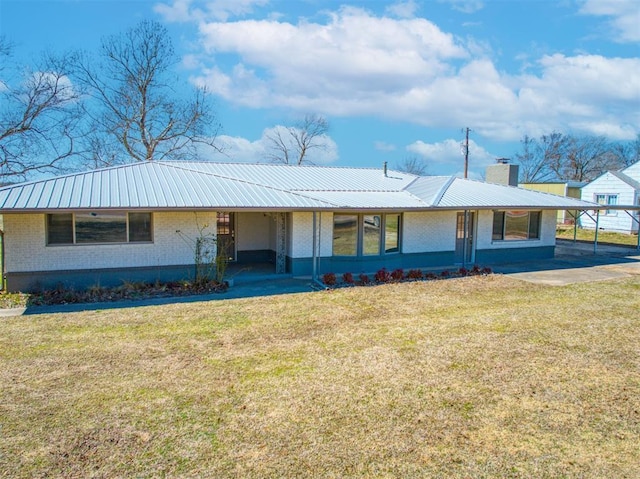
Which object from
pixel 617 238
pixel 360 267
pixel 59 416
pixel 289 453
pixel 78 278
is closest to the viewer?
pixel 289 453

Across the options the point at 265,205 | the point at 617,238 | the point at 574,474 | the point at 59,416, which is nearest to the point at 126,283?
the point at 265,205

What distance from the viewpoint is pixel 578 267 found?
1634 centimetres

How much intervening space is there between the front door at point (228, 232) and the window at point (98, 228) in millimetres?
3612

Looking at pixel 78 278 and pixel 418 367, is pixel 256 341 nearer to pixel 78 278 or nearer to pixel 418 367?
pixel 418 367

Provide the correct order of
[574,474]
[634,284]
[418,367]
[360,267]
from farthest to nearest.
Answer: [360,267] < [634,284] < [418,367] < [574,474]

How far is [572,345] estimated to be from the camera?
758 centimetres

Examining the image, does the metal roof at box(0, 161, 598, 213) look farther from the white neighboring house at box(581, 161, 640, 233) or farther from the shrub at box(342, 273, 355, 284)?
the white neighboring house at box(581, 161, 640, 233)

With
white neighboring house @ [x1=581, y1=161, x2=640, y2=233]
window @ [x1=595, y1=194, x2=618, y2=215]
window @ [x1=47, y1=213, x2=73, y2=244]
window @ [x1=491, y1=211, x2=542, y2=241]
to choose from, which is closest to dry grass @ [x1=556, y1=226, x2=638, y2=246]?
white neighboring house @ [x1=581, y1=161, x2=640, y2=233]

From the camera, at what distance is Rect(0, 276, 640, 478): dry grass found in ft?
14.0

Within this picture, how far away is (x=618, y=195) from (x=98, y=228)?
31.8 m

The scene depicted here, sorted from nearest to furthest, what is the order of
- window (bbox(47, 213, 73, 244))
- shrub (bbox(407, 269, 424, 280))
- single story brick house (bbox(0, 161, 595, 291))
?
single story brick house (bbox(0, 161, 595, 291)) → window (bbox(47, 213, 73, 244)) → shrub (bbox(407, 269, 424, 280))

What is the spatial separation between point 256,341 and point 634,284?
1165 cm

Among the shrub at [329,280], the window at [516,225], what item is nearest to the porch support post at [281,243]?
the shrub at [329,280]

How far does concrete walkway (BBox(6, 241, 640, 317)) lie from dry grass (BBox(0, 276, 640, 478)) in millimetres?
917
